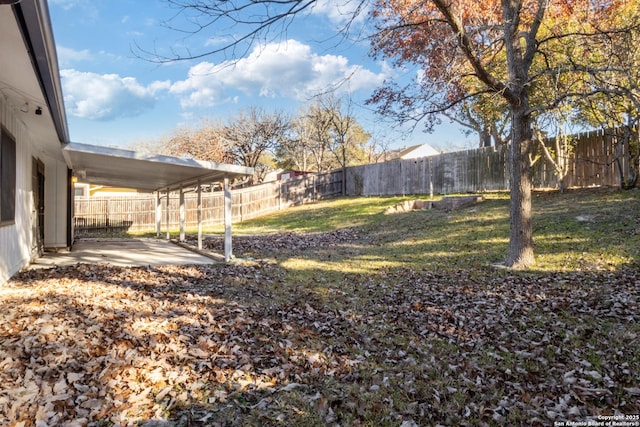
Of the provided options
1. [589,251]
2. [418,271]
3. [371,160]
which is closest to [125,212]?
[418,271]

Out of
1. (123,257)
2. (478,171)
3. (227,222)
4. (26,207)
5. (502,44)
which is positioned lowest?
(123,257)

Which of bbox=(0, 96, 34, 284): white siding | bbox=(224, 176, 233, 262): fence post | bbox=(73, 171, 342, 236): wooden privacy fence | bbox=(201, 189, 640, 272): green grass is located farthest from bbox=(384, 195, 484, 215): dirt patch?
bbox=(0, 96, 34, 284): white siding

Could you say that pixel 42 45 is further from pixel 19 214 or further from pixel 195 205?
pixel 195 205

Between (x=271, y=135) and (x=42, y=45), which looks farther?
(x=271, y=135)

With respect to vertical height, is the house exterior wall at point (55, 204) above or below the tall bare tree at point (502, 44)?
below

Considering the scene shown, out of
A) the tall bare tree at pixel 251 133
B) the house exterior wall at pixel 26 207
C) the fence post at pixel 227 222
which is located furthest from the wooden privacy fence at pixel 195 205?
the fence post at pixel 227 222

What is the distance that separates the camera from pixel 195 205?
2058cm

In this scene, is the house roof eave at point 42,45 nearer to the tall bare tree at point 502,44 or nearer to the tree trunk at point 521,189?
the tall bare tree at point 502,44

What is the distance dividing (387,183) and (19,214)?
17146mm

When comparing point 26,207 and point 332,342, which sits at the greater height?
point 26,207

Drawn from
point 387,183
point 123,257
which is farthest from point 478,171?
point 123,257

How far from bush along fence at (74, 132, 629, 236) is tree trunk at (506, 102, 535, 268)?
22.5 feet

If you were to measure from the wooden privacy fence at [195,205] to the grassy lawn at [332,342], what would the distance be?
→ 12.3 m

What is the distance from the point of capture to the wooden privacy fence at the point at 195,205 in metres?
17.9
